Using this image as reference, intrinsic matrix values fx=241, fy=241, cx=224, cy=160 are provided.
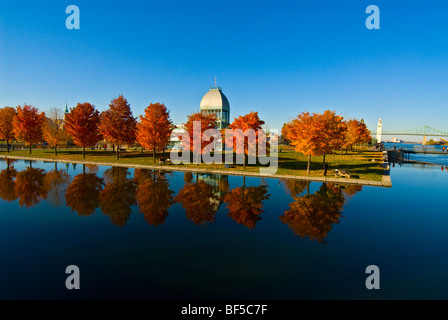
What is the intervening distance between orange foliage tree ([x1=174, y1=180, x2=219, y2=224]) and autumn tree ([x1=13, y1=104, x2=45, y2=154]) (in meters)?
42.6

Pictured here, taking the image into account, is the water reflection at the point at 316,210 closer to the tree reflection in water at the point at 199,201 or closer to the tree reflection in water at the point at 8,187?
the tree reflection in water at the point at 199,201

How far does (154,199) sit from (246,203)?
6.40 m

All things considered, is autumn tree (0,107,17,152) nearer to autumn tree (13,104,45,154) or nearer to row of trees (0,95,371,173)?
row of trees (0,95,371,173)

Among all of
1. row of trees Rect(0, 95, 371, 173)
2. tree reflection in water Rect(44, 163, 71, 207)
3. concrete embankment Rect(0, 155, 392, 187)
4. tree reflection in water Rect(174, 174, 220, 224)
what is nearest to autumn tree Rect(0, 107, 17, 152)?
row of trees Rect(0, 95, 371, 173)

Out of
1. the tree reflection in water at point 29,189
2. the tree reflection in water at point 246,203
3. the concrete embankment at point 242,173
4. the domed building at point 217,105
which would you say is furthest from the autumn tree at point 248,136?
the domed building at point 217,105

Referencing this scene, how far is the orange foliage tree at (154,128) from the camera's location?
1430 inches

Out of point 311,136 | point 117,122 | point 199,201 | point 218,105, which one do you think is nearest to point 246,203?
point 199,201

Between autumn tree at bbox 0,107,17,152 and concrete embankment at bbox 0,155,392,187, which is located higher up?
autumn tree at bbox 0,107,17,152

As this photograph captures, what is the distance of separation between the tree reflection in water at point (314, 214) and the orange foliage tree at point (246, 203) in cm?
174

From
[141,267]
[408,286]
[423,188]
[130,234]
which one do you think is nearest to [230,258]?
[141,267]

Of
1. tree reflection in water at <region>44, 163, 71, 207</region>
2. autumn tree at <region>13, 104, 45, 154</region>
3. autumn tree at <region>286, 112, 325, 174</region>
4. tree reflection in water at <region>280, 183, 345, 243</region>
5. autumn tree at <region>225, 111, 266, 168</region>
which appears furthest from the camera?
autumn tree at <region>13, 104, 45, 154</region>

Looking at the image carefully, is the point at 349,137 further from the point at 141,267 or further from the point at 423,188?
the point at 141,267

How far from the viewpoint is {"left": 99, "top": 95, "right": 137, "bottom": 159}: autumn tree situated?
3988cm

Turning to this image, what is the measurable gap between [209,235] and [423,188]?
2210 centimetres
